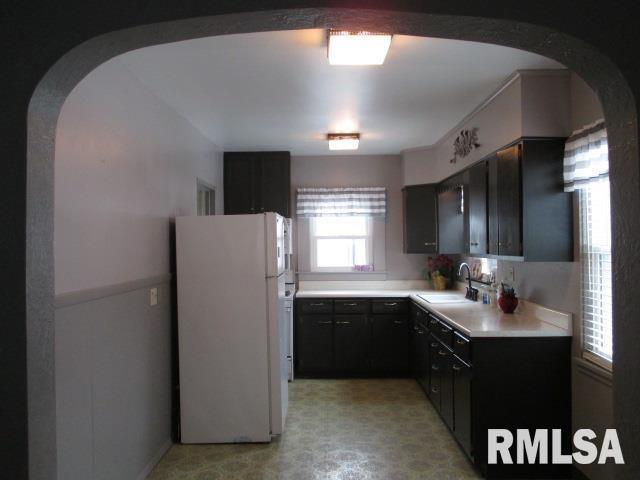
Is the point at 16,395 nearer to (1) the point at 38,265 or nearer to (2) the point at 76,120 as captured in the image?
(1) the point at 38,265

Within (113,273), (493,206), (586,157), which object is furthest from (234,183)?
(586,157)

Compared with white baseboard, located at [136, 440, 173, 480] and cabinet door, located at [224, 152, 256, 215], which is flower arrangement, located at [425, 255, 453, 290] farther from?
white baseboard, located at [136, 440, 173, 480]

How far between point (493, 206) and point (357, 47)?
159cm

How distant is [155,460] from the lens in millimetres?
2828

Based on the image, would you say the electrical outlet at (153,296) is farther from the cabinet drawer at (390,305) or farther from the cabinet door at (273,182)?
the cabinet drawer at (390,305)

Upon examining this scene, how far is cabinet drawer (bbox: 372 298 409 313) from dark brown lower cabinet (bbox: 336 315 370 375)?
0.17 m

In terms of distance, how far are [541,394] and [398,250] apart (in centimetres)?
279

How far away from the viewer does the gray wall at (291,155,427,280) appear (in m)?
5.20

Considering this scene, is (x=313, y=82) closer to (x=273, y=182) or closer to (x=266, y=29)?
(x=266, y=29)

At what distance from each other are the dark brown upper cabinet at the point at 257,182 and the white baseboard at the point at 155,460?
2.60 meters

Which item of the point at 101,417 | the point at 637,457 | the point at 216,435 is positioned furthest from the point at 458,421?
the point at 101,417

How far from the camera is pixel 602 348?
7.67ft

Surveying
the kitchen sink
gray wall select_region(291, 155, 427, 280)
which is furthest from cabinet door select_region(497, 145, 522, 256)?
gray wall select_region(291, 155, 427, 280)

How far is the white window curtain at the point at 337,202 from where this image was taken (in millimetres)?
5141
